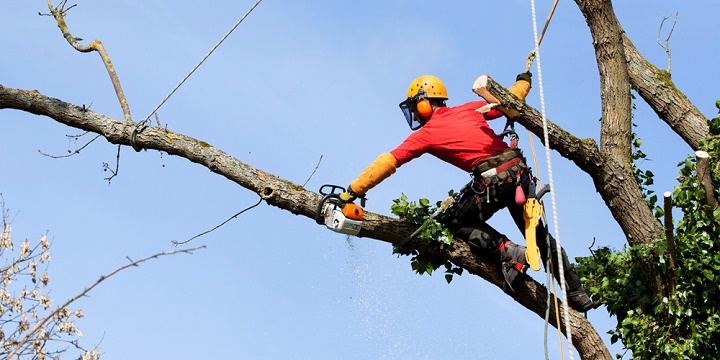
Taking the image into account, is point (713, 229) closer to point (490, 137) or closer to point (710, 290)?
point (710, 290)

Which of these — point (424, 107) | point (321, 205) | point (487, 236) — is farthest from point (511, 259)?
point (321, 205)

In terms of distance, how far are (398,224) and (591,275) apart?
1.59m

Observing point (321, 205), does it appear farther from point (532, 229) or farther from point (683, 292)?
point (683, 292)

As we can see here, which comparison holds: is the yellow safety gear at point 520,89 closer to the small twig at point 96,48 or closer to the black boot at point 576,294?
the black boot at point 576,294

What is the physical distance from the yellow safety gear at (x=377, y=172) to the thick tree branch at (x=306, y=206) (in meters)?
0.23

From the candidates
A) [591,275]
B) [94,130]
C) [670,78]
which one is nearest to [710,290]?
[591,275]

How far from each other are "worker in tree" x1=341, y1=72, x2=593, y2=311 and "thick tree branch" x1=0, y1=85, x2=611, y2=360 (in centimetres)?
13

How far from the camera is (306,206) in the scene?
7230 mm

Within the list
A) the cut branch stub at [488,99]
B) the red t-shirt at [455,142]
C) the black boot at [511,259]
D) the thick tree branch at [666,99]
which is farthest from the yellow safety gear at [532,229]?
the thick tree branch at [666,99]

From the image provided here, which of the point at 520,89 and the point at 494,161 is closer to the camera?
the point at 494,161

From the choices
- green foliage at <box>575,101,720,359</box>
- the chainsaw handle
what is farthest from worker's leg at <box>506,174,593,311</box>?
the chainsaw handle

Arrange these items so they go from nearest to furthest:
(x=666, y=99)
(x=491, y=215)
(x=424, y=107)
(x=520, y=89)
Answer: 1. (x=491, y=215)
2. (x=424, y=107)
3. (x=520, y=89)
4. (x=666, y=99)

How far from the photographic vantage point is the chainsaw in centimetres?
703

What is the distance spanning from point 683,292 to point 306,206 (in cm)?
258
